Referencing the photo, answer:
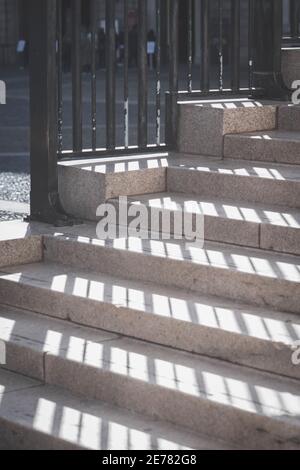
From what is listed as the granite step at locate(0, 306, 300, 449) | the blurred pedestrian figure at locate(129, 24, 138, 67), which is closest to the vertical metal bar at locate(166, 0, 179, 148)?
the granite step at locate(0, 306, 300, 449)

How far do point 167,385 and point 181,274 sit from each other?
1052 millimetres

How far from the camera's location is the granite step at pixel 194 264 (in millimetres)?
5723

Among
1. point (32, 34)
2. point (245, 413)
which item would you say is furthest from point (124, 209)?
point (245, 413)

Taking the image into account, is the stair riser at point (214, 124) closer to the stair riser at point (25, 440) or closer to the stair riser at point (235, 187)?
the stair riser at point (235, 187)

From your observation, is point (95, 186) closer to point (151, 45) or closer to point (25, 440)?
point (25, 440)

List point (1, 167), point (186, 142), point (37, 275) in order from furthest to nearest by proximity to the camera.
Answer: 1. point (1, 167)
2. point (186, 142)
3. point (37, 275)

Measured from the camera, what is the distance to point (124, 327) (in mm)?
5883

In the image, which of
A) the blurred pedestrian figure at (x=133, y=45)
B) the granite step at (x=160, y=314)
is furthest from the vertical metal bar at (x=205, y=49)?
the blurred pedestrian figure at (x=133, y=45)

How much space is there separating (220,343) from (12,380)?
111 centimetres

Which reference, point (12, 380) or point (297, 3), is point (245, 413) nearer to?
point (12, 380)

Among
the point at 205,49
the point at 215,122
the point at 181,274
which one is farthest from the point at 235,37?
the point at 181,274

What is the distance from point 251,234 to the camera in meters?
6.31
